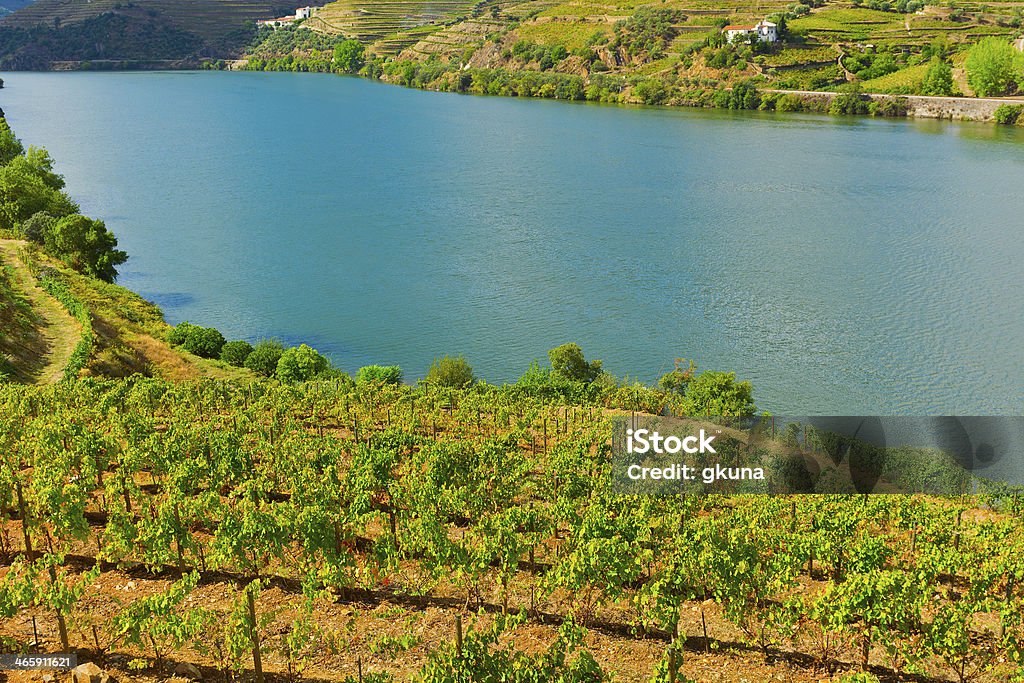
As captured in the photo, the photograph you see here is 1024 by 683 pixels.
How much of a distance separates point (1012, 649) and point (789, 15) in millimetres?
129225

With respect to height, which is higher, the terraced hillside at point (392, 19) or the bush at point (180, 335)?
the terraced hillside at point (392, 19)

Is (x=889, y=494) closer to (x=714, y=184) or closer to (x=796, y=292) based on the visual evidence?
(x=796, y=292)

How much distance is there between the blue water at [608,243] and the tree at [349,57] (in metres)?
71.4

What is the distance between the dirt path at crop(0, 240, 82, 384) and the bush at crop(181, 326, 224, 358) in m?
3.90

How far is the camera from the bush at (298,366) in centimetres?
3061

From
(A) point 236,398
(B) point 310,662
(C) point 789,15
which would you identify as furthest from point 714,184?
(C) point 789,15

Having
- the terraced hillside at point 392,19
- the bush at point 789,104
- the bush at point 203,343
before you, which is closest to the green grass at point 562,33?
the terraced hillside at point 392,19

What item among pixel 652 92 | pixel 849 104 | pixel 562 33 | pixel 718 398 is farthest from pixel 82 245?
pixel 562 33

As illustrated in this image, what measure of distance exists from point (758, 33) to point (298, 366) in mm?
103032

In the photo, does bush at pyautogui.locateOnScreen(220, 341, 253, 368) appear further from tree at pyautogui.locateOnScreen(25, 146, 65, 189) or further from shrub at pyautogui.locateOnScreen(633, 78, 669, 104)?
shrub at pyautogui.locateOnScreen(633, 78, 669, 104)

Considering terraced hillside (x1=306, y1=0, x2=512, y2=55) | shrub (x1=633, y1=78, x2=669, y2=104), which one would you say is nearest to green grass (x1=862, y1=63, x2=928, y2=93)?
shrub (x1=633, y1=78, x2=669, y2=104)

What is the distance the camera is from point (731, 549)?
42.4 ft

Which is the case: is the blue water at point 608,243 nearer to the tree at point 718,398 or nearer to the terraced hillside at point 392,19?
the tree at point 718,398

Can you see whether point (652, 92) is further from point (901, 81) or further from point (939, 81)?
point (939, 81)
